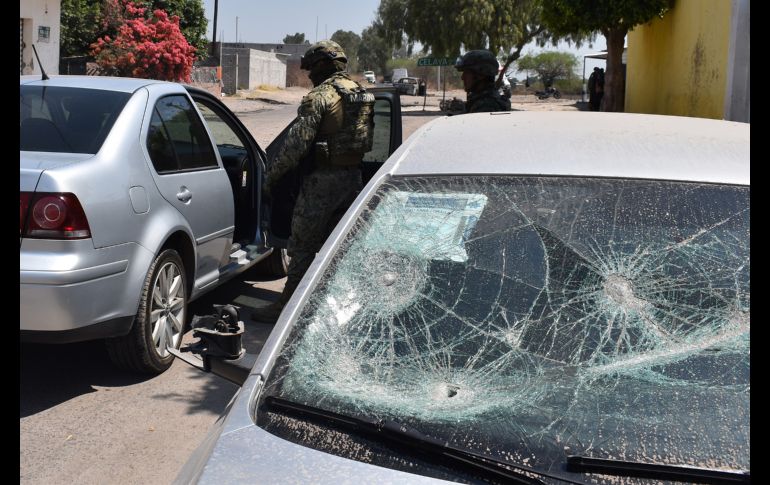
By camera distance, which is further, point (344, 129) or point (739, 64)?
point (739, 64)

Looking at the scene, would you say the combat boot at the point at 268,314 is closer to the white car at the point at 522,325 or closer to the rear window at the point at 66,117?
the rear window at the point at 66,117

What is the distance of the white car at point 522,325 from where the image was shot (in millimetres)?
1792

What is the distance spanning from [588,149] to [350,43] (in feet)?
320

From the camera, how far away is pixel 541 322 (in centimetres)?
226

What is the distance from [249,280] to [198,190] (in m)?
1.91

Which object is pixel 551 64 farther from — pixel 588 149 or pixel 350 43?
pixel 588 149

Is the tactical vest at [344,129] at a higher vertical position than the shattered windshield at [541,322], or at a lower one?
higher

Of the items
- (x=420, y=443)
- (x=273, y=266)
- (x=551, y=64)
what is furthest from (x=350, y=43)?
(x=420, y=443)

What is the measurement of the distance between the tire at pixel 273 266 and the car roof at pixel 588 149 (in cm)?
416

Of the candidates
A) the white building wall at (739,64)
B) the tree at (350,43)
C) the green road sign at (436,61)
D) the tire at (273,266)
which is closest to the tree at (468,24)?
the green road sign at (436,61)

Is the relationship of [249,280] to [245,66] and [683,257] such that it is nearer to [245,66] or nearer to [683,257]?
[683,257]

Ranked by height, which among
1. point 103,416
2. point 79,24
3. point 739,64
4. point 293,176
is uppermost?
point 79,24

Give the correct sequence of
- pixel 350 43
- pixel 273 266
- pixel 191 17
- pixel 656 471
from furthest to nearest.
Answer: pixel 350 43 → pixel 191 17 → pixel 273 266 → pixel 656 471

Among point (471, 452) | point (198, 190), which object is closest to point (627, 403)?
point (471, 452)
